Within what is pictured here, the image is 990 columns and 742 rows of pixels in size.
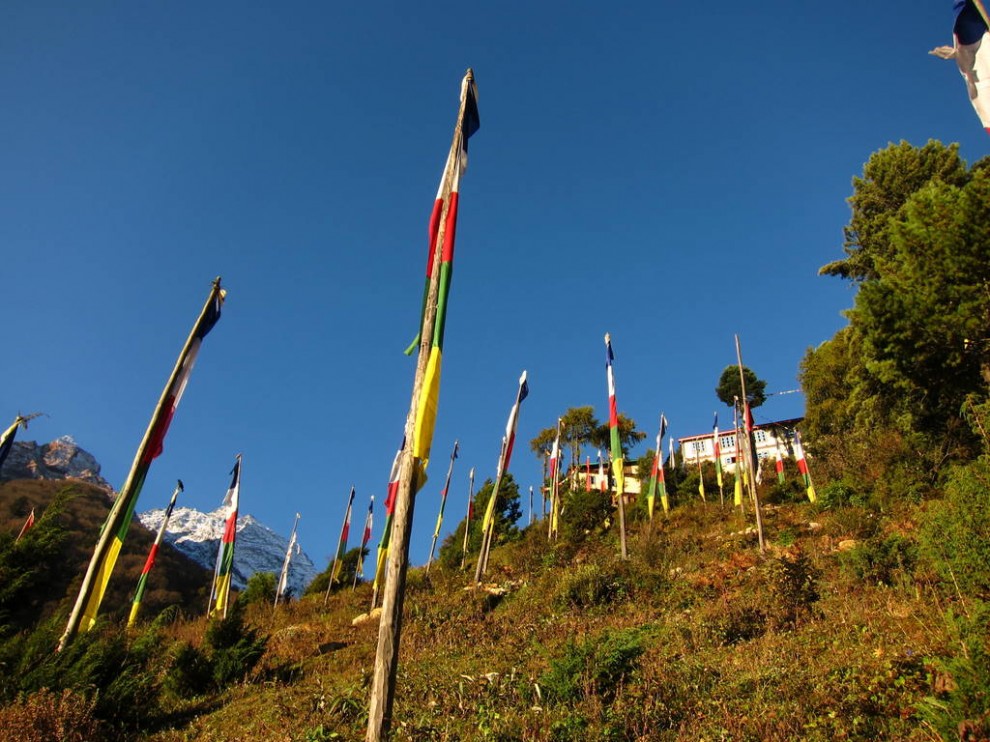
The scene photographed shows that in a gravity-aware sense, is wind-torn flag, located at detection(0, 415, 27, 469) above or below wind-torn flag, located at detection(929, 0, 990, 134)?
below

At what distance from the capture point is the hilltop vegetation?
7.19 metres

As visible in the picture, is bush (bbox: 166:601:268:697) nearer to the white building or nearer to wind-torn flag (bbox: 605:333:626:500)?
wind-torn flag (bbox: 605:333:626:500)

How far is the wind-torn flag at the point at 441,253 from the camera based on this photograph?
541cm

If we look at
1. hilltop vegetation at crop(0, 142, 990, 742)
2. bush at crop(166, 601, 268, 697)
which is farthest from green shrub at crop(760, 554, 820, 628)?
bush at crop(166, 601, 268, 697)

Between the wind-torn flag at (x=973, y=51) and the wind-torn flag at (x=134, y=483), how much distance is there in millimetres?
12680

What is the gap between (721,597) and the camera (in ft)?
46.2

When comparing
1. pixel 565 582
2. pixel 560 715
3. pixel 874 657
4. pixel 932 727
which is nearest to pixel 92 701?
pixel 560 715

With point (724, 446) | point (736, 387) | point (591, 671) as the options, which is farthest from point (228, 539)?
point (724, 446)

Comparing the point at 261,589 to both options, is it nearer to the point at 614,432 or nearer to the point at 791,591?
the point at 614,432

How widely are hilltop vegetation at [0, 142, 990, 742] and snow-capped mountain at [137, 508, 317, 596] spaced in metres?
94.8

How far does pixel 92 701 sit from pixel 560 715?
6669 mm

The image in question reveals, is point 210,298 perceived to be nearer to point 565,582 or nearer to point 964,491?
point 565,582

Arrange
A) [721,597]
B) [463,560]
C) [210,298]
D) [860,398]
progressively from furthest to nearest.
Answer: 1. [463,560]
2. [860,398]
3. [721,597]
4. [210,298]

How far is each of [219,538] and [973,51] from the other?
12729 cm
